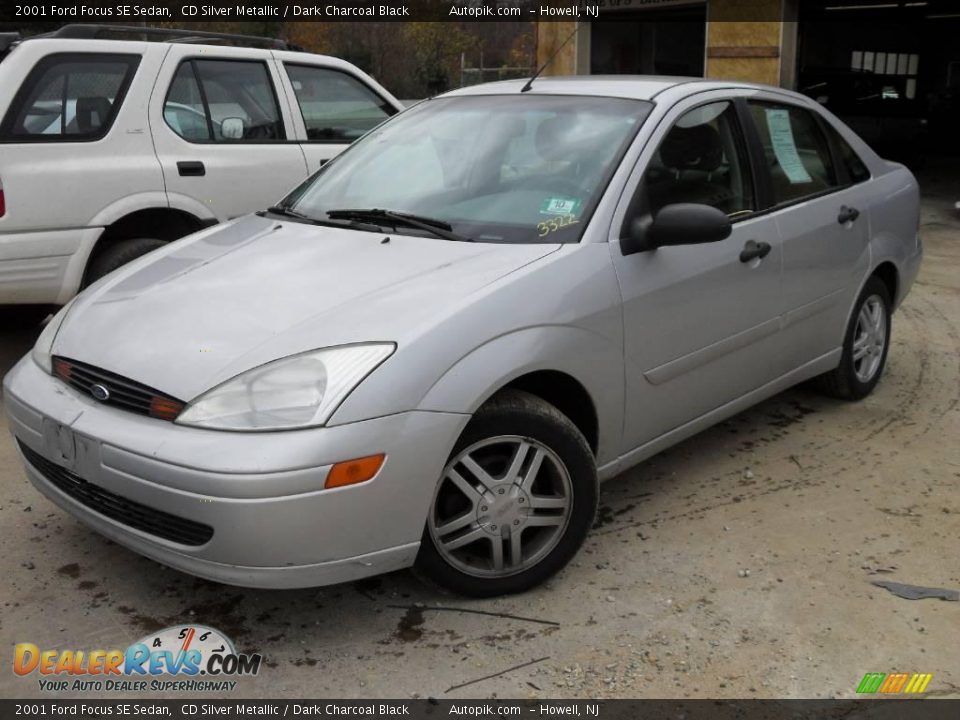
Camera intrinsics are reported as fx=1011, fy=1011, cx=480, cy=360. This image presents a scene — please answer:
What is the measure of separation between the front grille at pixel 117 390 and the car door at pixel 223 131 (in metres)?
2.82

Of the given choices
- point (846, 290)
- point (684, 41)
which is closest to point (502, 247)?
point (846, 290)

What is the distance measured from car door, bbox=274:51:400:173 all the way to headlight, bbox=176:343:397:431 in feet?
12.4

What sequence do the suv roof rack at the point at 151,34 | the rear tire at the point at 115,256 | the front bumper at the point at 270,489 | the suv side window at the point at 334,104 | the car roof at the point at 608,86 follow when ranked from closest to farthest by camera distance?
the front bumper at the point at 270,489 < the car roof at the point at 608,86 < the rear tire at the point at 115,256 < the suv roof rack at the point at 151,34 < the suv side window at the point at 334,104

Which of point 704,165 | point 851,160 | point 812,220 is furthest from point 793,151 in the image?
point 704,165

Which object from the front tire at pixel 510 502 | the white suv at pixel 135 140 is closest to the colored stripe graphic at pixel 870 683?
the front tire at pixel 510 502

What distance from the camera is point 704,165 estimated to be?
4008 millimetres

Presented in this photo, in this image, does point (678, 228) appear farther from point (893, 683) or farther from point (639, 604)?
point (893, 683)

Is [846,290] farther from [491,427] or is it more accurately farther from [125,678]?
[125,678]

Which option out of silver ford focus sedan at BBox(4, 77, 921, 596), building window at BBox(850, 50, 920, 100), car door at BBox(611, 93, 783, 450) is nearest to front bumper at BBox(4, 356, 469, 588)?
silver ford focus sedan at BBox(4, 77, 921, 596)

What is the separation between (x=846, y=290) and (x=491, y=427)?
8.08ft

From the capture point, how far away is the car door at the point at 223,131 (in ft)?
19.3

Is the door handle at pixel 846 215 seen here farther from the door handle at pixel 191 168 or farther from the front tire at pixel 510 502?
the door handle at pixel 191 168

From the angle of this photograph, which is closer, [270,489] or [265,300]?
[270,489]
